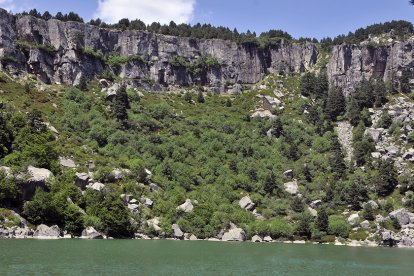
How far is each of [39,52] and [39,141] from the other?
232 ft

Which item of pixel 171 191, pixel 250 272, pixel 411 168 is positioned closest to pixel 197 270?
pixel 250 272

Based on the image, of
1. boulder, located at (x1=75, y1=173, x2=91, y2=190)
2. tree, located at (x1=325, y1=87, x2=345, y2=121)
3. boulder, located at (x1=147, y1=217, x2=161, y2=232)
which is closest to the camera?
boulder, located at (x1=147, y1=217, x2=161, y2=232)

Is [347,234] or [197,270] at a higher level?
Answer: [197,270]

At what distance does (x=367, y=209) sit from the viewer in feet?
398

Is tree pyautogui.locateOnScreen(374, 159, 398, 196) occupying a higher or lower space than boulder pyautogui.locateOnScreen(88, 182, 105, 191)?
lower

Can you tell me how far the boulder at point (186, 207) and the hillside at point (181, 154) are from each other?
37 cm

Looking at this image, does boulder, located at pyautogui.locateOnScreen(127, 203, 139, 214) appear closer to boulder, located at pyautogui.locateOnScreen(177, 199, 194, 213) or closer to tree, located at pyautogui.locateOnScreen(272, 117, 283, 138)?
boulder, located at pyautogui.locateOnScreen(177, 199, 194, 213)

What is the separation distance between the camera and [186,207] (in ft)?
381

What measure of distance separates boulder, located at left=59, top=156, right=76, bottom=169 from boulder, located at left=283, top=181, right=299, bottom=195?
60727mm

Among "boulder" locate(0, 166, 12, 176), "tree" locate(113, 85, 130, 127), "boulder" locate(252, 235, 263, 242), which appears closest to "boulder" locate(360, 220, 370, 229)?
"boulder" locate(252, 235, 263, 242)

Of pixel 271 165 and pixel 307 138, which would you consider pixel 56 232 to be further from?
pixel 307 138

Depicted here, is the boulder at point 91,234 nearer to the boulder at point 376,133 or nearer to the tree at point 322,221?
the tree at point 322,221

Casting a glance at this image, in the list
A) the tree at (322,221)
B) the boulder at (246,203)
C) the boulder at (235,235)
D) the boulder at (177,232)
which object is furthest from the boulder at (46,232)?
the tree at (322,221)

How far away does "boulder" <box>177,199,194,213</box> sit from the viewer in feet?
376
